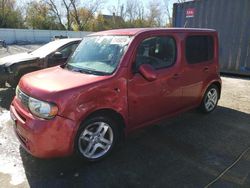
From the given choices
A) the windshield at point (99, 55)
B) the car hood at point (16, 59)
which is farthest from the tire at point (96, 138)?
the car hood at point (16, 59)

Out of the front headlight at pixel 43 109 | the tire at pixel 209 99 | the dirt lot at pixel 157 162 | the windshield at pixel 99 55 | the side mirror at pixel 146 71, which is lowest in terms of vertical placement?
the dirt lot at pixel 157 162

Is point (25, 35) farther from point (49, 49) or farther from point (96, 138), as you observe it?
point (96, 138)

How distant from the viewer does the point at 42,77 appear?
366 centimetres

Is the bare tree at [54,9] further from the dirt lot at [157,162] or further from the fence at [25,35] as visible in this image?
the dirt lot at [157,162]

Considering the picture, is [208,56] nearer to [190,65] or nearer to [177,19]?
[190,65]

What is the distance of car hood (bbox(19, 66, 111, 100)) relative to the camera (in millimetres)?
3064

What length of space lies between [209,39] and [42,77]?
3.17 meters

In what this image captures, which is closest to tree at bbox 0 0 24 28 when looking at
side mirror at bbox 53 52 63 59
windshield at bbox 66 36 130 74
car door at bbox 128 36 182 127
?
side mirror at bbox 53 52 63 59

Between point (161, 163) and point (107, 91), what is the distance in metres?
1.22

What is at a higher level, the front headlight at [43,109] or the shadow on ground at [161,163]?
the front headlight at [43,109]

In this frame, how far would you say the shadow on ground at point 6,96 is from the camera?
603 cm

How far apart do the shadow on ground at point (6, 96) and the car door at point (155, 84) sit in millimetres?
3528

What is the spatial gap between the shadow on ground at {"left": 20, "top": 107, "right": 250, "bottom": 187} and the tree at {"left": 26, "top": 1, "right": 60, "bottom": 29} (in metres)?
45.1

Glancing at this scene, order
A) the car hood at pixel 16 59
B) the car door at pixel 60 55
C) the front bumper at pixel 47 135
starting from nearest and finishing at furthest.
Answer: the front bumper at pixel 47 135 < the car hood at pixel 16 59 < the car door at pixel 60 55
